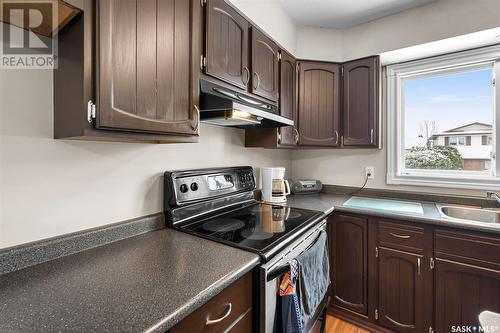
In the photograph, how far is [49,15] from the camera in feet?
2.46

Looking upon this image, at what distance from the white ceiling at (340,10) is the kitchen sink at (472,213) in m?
1.66

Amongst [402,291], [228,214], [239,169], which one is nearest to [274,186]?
[239,169]

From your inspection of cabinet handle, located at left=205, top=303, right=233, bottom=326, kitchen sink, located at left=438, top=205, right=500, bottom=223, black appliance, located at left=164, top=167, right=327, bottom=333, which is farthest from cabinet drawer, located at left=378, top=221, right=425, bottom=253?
cabinet handle, located at left=205, top=303, right=233, bottom=326

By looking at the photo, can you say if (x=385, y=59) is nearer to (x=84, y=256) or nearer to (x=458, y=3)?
(x=458, y=3)

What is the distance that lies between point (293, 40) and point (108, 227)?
2259 millimetres

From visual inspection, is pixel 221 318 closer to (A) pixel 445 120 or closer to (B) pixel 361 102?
(B) pixel 361 102

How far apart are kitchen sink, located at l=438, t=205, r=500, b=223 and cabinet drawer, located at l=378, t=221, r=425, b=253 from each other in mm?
310

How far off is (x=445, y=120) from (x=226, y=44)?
2.04 metres

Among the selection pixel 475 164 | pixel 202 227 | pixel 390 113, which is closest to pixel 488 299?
pixel 475 164

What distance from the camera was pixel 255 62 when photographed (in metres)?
1.60

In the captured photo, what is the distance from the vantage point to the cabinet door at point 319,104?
2168 mm

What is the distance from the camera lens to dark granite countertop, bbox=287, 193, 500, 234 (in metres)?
1.42

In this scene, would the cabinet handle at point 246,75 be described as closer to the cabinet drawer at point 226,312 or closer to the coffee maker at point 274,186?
the coffee maker at point 274,186

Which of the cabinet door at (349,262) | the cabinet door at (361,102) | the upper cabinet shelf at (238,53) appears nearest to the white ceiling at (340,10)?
the cabinet door at (361,102)
